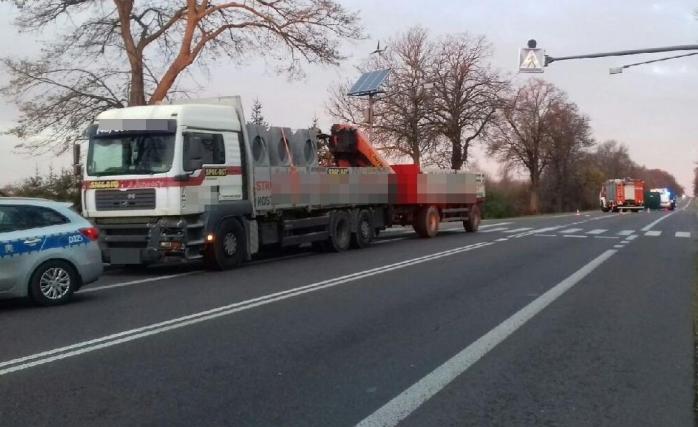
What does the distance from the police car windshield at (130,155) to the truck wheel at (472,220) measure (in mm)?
15970

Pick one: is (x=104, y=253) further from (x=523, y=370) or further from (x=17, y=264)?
(x=523, y=370)

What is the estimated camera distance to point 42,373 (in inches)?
257

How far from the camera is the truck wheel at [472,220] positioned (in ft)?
90.1

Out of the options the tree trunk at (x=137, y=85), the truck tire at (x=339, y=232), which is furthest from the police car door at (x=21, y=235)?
the tree trunk at (x=137, y=85)

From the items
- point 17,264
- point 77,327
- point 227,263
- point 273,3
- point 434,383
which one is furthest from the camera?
point 273,3

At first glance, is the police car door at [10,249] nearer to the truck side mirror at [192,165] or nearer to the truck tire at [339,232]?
the truck side mirror at [192,165]

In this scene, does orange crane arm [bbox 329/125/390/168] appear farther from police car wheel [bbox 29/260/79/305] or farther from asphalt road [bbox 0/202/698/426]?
police car wheel [bbox 29/260/79/305]

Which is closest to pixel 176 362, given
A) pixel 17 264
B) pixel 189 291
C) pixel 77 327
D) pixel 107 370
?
pixel 107 370

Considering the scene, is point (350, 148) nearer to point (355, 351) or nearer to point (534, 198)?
point (355, 351)

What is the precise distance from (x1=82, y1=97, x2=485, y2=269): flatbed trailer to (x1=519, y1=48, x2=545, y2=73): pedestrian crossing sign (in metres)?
5.68

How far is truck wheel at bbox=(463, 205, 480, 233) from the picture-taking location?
27.5 meters

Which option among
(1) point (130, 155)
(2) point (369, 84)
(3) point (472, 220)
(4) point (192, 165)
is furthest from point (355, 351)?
(2) point (369, 84)

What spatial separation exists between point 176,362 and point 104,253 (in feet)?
24.3

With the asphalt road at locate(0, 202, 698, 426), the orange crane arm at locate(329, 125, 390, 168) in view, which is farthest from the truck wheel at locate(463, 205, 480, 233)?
the asphalt road at locate(0, 202, 698, 426)
